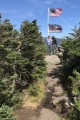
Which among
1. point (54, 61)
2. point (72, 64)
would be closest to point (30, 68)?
point (72, 64)

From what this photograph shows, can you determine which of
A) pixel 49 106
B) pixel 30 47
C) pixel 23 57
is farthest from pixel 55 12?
pixel 49 106

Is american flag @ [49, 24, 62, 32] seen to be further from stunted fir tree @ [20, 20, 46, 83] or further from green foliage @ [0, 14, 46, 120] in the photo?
stunted fir tree @ [20, 20, 46, 83]

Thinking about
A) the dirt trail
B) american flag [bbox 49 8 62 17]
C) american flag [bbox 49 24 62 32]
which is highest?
american flag [bbox 49 8 62 17]

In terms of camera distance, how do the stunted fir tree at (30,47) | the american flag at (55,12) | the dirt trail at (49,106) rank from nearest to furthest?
the dirt trail at (49,106), the stunted fir tree at (30,47), the american flag at (55,12)

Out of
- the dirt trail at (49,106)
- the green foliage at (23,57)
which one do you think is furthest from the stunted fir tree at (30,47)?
the dirt trail at (49,106)

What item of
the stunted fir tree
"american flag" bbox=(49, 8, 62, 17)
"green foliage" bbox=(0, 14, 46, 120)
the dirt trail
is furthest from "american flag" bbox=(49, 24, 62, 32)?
the stunted fir tree

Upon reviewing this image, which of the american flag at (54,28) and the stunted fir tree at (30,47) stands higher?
the american flag at (54,28)

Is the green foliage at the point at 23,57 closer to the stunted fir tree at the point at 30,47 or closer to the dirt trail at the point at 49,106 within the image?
the stunted fir tree at the point at 30,47

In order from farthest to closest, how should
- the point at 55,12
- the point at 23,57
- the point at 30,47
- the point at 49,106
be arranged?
the point at 55,12, the point at 30,47, the point at 23,57, the point at 49,106

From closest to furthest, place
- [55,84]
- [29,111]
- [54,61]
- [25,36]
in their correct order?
[29,111], [25,36], [55,84], [54,61]

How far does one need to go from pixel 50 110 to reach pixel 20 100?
2500 millimetres

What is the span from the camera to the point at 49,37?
28875mm

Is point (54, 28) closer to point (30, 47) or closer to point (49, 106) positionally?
point (30, 47)

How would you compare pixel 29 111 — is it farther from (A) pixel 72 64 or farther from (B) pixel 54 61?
(B) pixel 54 61
